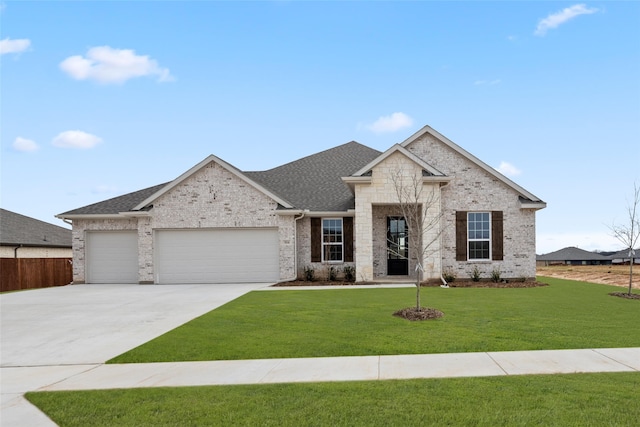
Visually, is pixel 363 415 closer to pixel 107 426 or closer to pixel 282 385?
pixel 282 385

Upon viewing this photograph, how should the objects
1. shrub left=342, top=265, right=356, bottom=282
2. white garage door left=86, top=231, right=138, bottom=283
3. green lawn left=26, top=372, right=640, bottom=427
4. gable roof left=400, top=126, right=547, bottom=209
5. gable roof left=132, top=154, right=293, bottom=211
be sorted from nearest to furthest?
1. green lawn left=26, top=372, right=640, bottom=427
2. gable roof left=400, top=126, right=547, bottom=209
3. shrub left=342, top=265, right=356, bottom=282
4. gable roof left=132, top=154, right=293, bottom=211
5. white garage door left=86, top=231, right=138, bottom=283

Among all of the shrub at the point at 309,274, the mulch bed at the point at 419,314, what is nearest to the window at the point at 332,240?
the shrub at the point at 309,274

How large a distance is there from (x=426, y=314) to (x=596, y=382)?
16.7ft

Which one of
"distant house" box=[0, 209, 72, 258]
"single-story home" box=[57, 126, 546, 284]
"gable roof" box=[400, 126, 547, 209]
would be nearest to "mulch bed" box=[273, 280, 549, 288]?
"single-story home" box=[57, 126, 546, 284]

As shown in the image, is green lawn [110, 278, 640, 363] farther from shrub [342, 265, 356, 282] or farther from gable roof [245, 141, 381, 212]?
gable roof [245, 141, 381, 212]

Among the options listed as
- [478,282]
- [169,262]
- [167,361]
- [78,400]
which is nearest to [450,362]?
[167,361]

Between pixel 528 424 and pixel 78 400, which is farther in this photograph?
pixel 78 400

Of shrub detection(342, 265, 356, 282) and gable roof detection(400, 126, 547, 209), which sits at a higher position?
gable roof detection(400, 126, 547, 209)

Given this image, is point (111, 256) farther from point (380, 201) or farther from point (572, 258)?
point (572, 258)

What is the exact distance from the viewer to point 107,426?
16.1 ft

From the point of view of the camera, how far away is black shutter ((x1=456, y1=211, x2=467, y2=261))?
2078 cm

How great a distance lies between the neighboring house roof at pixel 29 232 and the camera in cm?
2720

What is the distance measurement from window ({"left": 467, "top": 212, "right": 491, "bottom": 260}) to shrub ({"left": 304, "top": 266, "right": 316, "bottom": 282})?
732 centimetres

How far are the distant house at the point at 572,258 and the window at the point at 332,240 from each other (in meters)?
53.4
